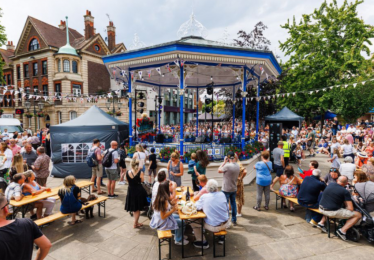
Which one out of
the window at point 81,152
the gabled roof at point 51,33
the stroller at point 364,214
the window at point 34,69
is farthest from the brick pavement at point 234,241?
the window at point 34,69

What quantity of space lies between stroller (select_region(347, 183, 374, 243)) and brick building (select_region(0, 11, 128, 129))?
93.0ft

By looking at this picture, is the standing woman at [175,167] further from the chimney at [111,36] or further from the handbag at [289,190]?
the chimney at [111,36]

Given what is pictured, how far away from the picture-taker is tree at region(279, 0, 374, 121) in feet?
66.6

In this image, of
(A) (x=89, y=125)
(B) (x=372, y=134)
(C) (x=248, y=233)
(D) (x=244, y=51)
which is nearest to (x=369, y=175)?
(C) (x=248, y=233)

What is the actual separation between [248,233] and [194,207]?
1.63m

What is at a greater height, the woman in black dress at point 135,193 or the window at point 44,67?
the window at point 44,67

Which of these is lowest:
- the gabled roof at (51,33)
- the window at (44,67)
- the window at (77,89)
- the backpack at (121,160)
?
the backpack at (121,160)

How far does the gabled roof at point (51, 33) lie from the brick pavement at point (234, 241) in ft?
106

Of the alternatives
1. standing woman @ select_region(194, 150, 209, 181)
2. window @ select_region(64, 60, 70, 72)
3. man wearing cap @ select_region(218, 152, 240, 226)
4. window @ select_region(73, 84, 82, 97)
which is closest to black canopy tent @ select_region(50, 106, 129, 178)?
standing woman @ select_region(194, 150, 209, 181)

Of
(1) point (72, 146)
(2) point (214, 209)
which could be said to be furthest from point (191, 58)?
(1) point (72, 146)

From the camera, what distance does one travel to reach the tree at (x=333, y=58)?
20312 mm

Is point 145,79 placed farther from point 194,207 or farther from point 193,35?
point 194,207

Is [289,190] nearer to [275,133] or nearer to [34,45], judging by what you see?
[275,133]

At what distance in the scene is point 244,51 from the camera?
820cm
